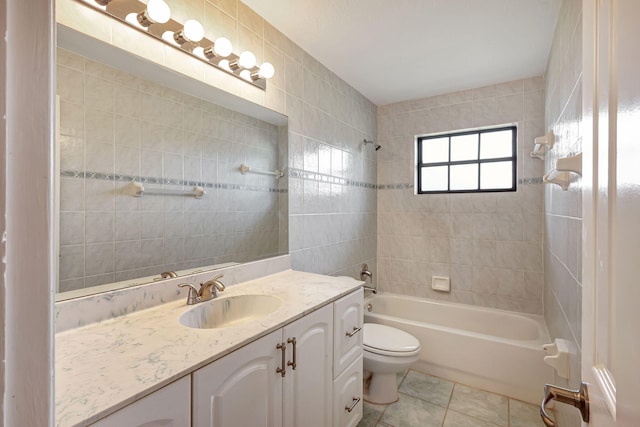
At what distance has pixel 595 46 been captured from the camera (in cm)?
54

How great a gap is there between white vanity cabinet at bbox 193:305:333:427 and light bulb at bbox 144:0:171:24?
52.9 inches

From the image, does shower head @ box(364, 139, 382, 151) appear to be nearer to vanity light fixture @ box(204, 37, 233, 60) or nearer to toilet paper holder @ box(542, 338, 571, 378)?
vanity light fixture @ box(204, 37, 233, 60)

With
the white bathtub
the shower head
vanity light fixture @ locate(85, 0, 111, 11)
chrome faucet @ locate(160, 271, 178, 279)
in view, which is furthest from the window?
vanity light fixture @ locate(85, 0, 111, 11)

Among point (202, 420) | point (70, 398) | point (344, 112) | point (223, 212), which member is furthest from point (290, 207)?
point (70, 398)

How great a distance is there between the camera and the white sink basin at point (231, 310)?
4.14 ft

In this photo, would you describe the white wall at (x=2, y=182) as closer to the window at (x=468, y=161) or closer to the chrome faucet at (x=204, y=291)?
the chrome faucet at (x=204, y=291)

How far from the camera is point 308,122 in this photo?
216 cm

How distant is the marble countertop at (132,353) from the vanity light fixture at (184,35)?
118cm

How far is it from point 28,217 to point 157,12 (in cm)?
129

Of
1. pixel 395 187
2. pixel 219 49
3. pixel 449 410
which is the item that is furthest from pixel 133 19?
pixel 449 410

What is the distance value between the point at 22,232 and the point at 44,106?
130 millimetres

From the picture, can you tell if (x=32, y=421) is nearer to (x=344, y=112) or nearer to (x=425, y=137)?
(x=344, y=112)

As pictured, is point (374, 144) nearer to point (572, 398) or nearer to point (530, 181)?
point (530, 181)

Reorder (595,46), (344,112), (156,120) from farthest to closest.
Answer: (344,112) → (156,120) → (595,46)
